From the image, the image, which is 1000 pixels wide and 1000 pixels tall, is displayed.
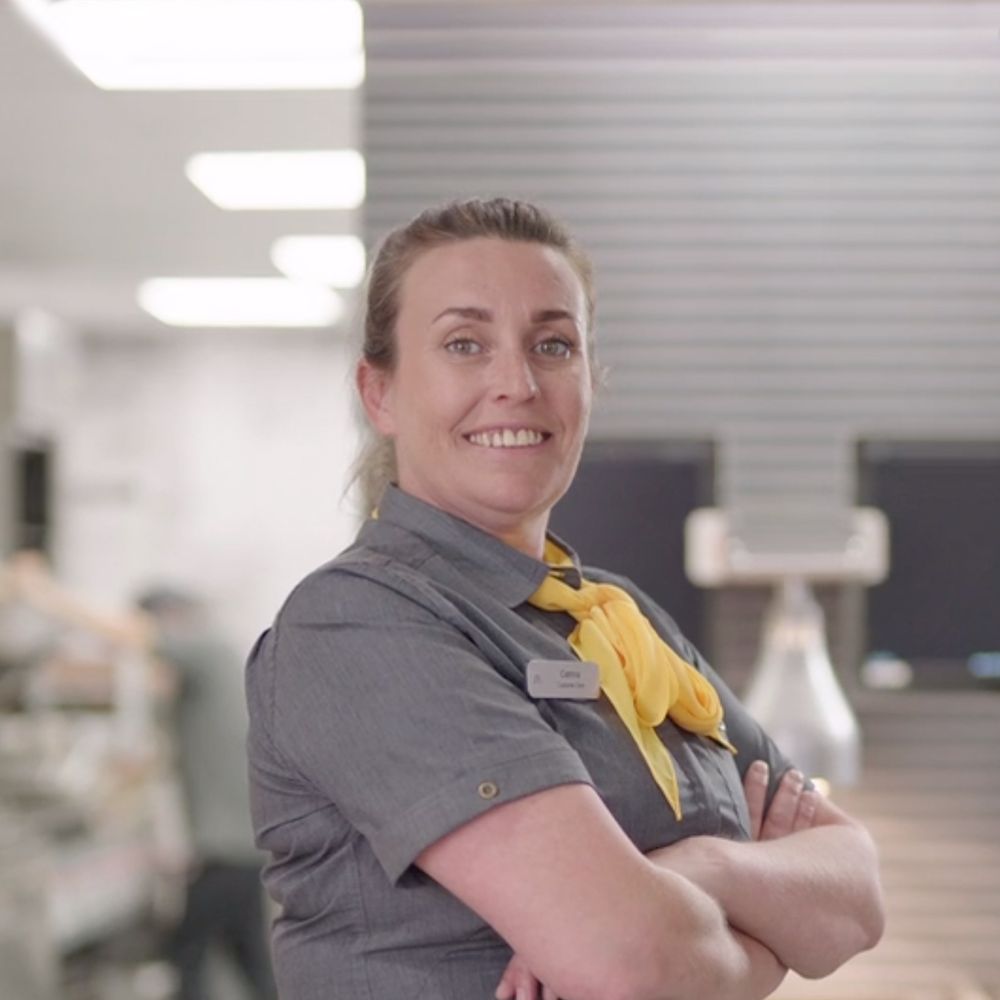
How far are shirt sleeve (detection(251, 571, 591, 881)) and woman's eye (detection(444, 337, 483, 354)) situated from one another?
249 mm

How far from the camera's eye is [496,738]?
1.30 metres

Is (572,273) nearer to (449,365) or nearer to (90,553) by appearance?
(449,365)

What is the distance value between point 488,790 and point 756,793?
498 millimetres

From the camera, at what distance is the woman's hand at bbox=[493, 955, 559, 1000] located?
1322mm

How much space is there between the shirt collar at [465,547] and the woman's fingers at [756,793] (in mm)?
344

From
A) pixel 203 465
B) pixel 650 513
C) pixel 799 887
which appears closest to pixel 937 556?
pixel 650 513

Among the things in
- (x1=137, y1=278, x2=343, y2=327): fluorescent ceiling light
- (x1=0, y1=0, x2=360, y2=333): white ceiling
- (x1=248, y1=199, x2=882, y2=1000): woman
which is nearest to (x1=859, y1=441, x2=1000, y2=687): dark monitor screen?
(x1=248, y1=199, x2=882, y2=1000): woman

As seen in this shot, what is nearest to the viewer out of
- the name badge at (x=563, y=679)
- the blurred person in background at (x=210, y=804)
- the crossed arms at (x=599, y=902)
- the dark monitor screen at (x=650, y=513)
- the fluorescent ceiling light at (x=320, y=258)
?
the crossed arms at (x=599, y=902)

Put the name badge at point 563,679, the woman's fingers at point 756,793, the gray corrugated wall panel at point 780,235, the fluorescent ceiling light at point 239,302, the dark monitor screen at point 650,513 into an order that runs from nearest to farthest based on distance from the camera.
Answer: the name badge at point 563,679 → the woman's fingers at point 756,793 → the dark monitor screen at point 650,513 → the gray corrugated wall panel at point 780,235 → the fluorescent ceiling light at point 239,302

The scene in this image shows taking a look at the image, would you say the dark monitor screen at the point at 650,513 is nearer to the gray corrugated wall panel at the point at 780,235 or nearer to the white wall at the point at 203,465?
the gray corrugated wall panel at the point at 780,235

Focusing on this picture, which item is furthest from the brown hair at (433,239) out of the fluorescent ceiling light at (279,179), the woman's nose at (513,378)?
the fluorescent ceiling light at (279,179)

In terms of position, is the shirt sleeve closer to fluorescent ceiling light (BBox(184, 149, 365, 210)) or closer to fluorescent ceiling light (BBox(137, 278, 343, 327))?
fluorescent ceiling light (BBox(184, 149, 365, 210))

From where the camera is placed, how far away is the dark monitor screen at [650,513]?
3045 mm

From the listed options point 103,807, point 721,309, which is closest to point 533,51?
point 721,309
